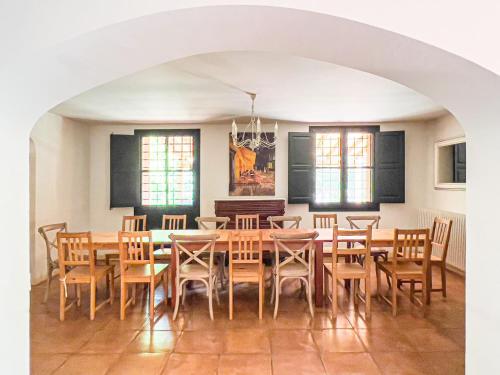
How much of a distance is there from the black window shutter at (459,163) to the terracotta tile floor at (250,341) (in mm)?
2507

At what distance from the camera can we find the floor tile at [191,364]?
2.74 meters

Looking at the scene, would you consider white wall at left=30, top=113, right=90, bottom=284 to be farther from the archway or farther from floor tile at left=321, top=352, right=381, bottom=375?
floor tile at left=321, top=352, right=381, bottom=375

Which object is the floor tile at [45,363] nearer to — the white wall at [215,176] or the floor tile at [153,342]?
the floor tile at [153,342]

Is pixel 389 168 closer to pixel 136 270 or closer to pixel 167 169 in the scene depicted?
pixel 167 169

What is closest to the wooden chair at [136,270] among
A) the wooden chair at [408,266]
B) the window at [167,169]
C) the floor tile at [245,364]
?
the floor tile at [245,364]

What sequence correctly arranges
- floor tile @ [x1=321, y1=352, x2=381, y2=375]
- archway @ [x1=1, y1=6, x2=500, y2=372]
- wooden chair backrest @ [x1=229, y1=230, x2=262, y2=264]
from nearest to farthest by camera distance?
archway @ [x1=1, y1=6, x2=500, y2=372], floor tile @ [x1=321, y1=352, x2=381, y2=375], wooden chair backrest @ [x1=229, y1=230, x2=262, y2=264]

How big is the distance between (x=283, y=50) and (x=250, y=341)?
2577mm

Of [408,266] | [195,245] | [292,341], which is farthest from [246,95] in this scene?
[292,341]

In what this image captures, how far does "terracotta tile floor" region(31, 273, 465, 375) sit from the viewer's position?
281 cm

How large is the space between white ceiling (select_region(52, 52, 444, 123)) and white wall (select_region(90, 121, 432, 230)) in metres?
0.55

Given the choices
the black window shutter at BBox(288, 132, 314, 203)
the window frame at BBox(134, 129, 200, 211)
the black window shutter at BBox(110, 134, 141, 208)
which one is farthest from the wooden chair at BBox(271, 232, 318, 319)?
the black window shutter at BBox(110, 134, 141, 208)

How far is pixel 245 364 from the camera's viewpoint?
2.86 m

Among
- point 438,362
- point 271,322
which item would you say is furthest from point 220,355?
point 438,362
